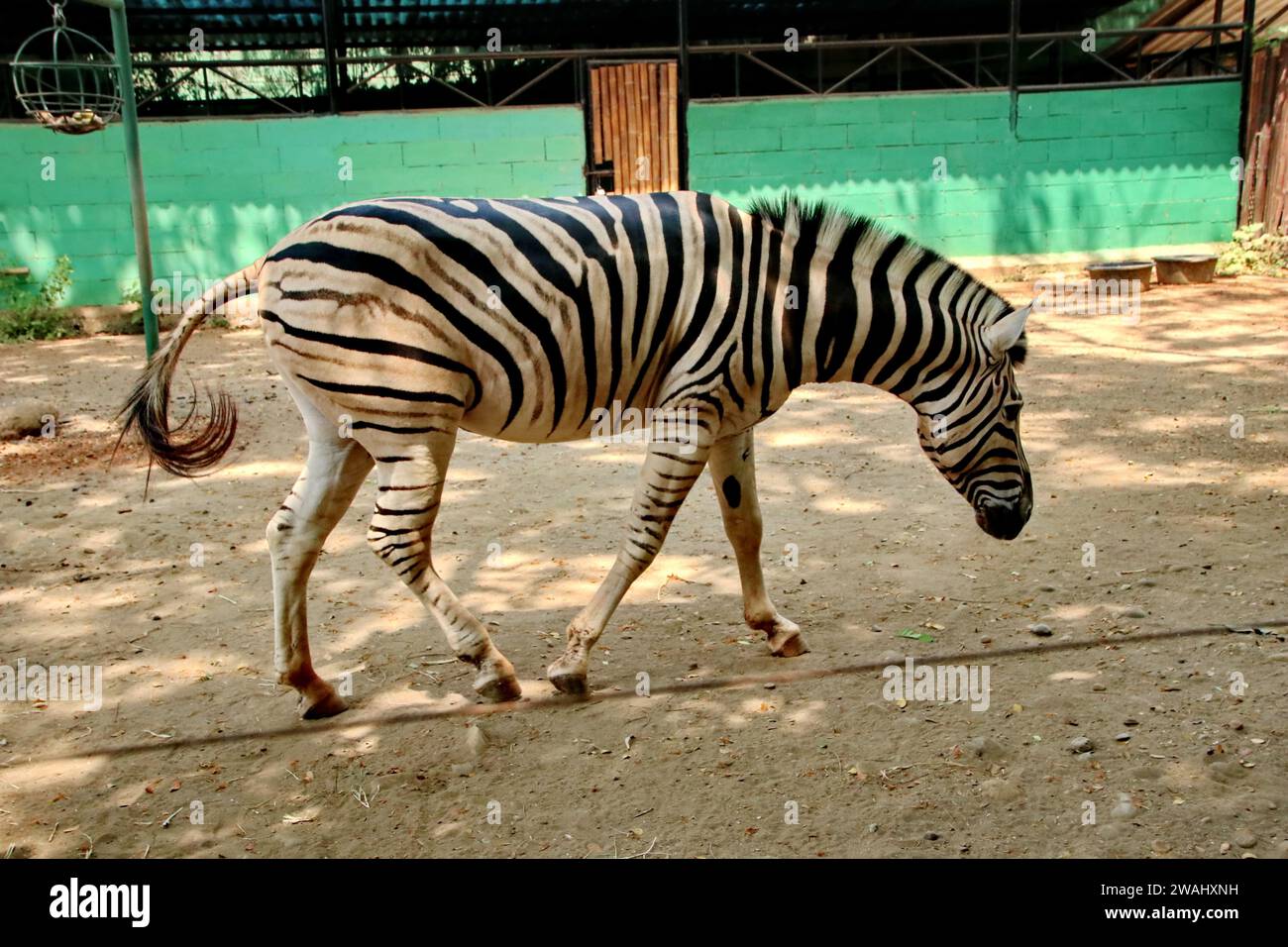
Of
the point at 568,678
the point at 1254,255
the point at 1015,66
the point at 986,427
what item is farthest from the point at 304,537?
the point at 1254,255

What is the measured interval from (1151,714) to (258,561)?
401 centimetres

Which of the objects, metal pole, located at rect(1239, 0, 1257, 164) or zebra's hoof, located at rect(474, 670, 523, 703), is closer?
zebra's hoof, located at rect(474, 670, 523, 703)

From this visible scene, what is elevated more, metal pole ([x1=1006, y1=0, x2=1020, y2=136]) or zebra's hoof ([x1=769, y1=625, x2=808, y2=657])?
metal pole ([x1=1006, y1=0, x2=1020, y2=136])

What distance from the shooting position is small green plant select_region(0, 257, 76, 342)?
474 inches

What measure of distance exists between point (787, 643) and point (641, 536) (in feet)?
2.59

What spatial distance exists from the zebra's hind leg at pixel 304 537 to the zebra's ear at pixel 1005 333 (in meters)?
2.25

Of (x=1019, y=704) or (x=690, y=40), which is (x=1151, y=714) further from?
(x=690, y=40)

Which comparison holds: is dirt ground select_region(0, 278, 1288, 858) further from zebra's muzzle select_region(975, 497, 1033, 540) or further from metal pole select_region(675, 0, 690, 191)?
metal pole select_region(675, 0, 690, 191)

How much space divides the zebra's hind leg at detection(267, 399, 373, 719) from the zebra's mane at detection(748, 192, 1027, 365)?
170cm

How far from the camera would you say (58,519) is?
5961 mm

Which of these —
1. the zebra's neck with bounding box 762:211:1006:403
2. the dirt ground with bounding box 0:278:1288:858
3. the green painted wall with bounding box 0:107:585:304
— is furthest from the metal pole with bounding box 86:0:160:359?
the green painted wall with bounding box 0:107:585:304

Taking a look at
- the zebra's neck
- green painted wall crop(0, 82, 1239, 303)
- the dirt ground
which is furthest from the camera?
green painted wall crop(0, 82, 1239, 303)

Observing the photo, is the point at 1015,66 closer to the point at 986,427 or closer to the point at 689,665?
the point at 986,427

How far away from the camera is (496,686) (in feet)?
12.6
